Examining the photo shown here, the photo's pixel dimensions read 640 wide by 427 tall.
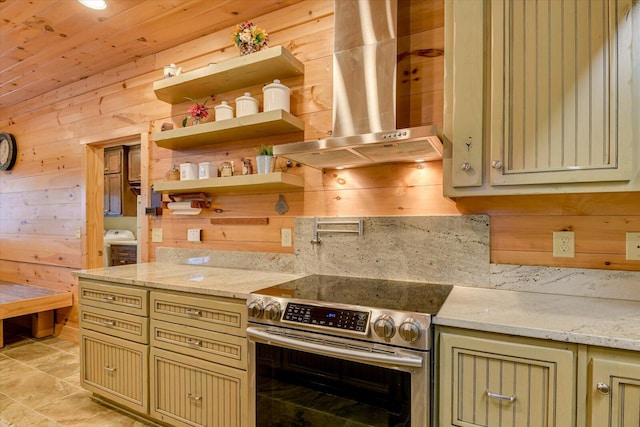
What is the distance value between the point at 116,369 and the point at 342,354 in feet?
4.99

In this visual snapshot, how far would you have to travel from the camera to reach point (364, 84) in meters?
1.75

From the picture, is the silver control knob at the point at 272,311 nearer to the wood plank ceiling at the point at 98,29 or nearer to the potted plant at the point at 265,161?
the potted plant at the point at 265,161

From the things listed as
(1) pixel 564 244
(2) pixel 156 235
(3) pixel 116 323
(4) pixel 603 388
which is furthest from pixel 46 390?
(1) pixel 564 244

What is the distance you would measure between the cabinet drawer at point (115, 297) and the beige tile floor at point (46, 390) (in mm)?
662

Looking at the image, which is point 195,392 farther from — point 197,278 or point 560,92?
point 560,92

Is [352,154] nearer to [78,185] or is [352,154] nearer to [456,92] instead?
[456,92]

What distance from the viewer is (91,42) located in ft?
8.67

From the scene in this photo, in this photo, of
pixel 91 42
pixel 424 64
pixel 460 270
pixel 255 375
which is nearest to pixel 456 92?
pixel 424 64

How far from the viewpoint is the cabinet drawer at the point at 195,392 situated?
5.36ft

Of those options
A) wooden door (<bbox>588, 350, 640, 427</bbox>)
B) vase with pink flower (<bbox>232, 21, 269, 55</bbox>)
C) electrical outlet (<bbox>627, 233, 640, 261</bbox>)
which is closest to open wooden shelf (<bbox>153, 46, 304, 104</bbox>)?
vase with pink flower (<bbox>232, 21, 269, 55</bbox>)

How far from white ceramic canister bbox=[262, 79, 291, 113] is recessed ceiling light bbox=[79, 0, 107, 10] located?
1.08 metres

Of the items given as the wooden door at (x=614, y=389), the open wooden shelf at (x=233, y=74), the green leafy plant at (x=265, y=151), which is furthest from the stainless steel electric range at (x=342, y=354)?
the open wooden shelf at (x=233, y=74)

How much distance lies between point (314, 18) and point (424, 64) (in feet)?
2.49

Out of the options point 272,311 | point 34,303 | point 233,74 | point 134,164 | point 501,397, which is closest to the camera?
point 501,397
